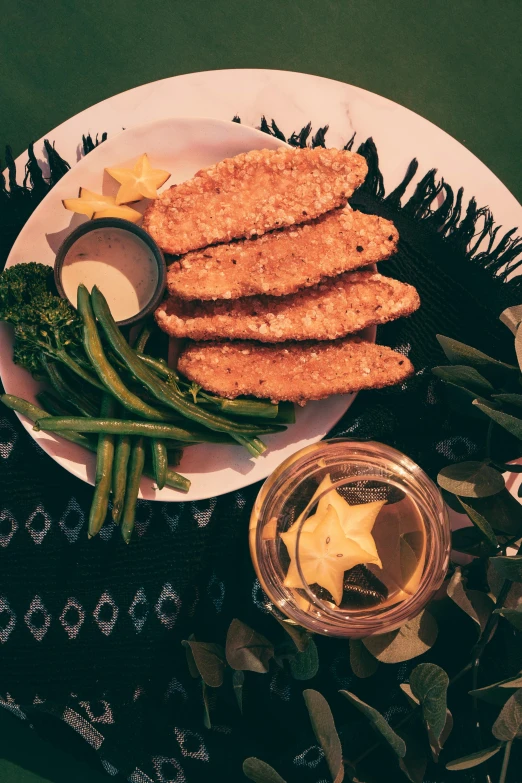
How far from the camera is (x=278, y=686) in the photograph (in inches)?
91.4

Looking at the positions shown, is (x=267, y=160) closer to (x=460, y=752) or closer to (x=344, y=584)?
(x=344, y=584)

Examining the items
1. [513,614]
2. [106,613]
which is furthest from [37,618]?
[513,614]

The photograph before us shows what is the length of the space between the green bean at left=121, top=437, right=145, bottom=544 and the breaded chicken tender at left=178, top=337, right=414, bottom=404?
0.29 meters

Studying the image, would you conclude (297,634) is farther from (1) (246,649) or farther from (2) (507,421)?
(2) (507,421)

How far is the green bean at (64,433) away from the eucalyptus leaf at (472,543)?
2.74ft

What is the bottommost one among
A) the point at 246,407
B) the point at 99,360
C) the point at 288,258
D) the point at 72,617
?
the point at 72,617

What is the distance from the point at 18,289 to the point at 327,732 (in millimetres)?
1510

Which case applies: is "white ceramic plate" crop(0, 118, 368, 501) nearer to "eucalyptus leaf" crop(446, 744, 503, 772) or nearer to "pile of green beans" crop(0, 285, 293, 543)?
"pile of green beans" crop(0, 285, 293, 543)

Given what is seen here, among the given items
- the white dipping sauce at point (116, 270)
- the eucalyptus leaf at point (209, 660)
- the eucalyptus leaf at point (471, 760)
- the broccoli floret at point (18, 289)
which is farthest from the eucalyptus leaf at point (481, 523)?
the broccoli floret at point (18, 289)

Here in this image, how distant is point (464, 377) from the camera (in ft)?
6.91

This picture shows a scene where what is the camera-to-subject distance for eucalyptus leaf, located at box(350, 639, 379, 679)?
6.79 feet

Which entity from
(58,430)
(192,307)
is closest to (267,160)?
(192,307)

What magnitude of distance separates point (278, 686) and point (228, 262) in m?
1.35

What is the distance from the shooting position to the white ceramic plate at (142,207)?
2.26 meters
